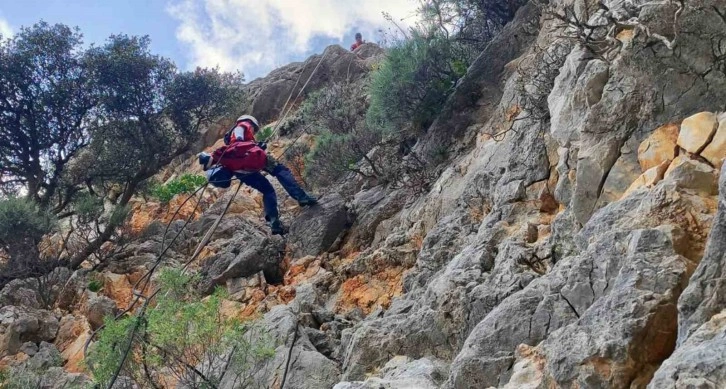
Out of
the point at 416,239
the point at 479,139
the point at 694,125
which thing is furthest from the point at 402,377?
the point at 479,139

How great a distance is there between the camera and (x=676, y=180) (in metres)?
4.70

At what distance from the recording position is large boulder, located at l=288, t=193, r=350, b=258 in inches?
484

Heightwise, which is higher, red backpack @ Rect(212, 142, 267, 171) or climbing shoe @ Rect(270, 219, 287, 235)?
red backpack @ Rect(212, 142, 267, 171)

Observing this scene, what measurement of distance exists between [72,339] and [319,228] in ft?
14.9

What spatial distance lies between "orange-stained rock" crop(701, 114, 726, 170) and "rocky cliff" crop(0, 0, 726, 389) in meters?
0.01

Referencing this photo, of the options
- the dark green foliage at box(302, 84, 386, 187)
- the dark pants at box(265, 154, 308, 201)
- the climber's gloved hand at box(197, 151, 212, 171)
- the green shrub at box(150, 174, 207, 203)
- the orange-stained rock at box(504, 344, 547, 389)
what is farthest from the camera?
the green shrub at box(150, 174, 207, 203)

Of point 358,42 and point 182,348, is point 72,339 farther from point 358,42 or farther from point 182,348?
point 358,42

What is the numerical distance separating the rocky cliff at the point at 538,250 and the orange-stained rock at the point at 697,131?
0.02m

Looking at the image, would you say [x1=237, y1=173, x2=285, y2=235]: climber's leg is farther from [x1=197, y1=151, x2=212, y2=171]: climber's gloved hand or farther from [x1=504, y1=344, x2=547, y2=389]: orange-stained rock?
[x1=504, y1=344, x2=547, y2=389]: orange-stained rock

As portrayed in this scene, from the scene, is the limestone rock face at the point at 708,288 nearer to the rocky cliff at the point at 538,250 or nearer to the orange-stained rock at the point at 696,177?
the rocky cliff at the point at 538,250

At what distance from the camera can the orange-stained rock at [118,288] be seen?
1285 cm

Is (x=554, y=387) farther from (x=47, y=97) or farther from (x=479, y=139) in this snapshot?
(x=47, y=97)

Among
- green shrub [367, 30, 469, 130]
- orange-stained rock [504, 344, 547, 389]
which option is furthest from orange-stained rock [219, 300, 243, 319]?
orange-stained rock [504, 344, 547, 389]

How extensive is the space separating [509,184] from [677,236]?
3.76 meters
